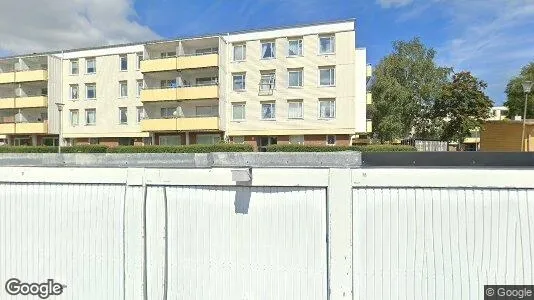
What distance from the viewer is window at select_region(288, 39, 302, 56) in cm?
3059

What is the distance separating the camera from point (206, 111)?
33062 mm

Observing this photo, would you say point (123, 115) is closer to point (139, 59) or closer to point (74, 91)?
point (139, 59)

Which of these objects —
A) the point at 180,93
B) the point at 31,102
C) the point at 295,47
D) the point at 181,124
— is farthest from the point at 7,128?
the point at 295,47

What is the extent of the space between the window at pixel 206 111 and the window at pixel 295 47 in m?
9.04

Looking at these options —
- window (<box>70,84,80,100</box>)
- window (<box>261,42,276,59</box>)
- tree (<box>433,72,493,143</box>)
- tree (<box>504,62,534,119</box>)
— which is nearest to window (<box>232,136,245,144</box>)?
window (<box>261,42,276,59</box>)

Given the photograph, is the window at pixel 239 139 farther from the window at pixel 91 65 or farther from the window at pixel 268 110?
the window at pixel 91 65

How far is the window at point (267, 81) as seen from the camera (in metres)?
31.4

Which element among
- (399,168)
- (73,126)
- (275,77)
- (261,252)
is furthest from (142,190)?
(73,126)

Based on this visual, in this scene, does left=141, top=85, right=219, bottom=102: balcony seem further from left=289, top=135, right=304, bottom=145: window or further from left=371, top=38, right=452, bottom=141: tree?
left=371, top=38, right=452, bottom=141: tree

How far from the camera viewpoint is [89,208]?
3.69m

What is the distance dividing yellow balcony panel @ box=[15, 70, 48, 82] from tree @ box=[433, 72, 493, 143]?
152ft

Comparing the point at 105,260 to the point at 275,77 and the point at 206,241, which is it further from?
the point at 275,77

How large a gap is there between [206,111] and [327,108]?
39.8 ft

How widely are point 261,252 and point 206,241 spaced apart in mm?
613
